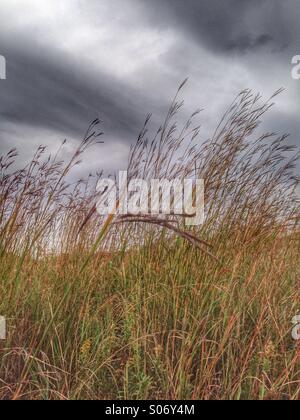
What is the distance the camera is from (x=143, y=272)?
10.2 ft

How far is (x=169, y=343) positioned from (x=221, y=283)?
0.45 m
